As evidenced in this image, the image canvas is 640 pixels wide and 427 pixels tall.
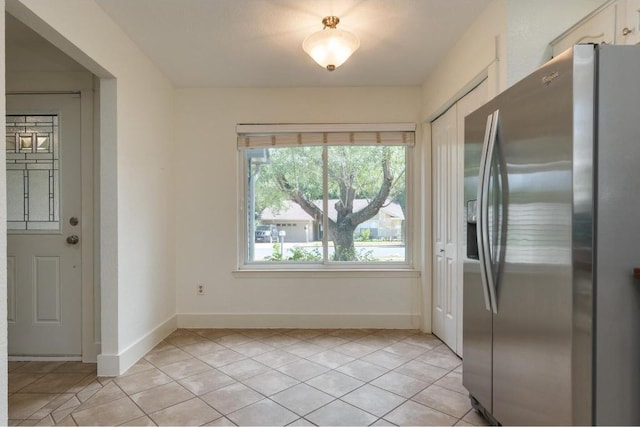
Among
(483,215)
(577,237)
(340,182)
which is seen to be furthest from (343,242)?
(577,237)

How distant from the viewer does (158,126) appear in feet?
10.1

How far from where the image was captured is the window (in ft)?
11.5

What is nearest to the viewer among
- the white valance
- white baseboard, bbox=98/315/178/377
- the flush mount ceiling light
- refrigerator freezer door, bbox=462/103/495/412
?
refrigerator freezer door, bbox=462/103/495/412

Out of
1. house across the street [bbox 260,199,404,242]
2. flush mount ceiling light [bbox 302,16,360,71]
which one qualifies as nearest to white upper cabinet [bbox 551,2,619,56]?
flush mount ceiling light [bbox 302,16,360,71]

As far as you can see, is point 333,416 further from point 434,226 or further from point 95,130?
point 95,130

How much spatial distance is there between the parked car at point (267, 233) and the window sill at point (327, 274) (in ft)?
1.08

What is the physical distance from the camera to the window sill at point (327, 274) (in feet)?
11.2

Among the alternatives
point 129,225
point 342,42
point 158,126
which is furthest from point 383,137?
point 129,225

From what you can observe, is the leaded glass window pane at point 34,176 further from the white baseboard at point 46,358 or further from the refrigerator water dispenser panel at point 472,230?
the refrigerator water dispenser panel at point 472,230

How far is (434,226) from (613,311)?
211 centimetres

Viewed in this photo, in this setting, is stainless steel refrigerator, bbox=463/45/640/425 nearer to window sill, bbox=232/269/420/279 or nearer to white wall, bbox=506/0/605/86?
white wall, bbox=506/0/605/86

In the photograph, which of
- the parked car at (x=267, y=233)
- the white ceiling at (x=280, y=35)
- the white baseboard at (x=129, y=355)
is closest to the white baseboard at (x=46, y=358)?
the white baseboard at (x=129, y=355)

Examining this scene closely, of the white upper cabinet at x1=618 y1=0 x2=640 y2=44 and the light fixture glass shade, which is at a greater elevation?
the light fixture glass shade

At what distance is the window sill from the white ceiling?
1.85 m
